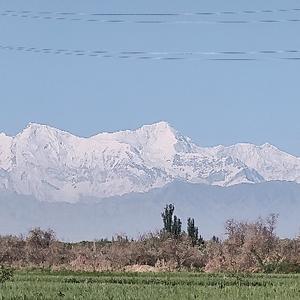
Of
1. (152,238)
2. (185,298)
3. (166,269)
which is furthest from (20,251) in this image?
(185,298)

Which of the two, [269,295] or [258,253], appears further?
[258,253]

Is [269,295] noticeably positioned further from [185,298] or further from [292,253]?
[292,253]

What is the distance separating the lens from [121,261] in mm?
74750

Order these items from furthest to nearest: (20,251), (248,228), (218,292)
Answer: (20,251)
(248,228)
(218,292)

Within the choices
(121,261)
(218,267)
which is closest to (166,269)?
(218,267)

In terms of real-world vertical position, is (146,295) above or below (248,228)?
below

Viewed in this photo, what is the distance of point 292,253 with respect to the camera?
71.9 metres

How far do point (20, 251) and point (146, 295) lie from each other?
54114 mm

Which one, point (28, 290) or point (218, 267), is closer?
point (28, 290)

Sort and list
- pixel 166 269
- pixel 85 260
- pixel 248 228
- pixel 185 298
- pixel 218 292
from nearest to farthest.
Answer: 1. pixel 185 298
2. pixel 218 292
3. pixel 166 269
4. pixel 85 260
5. pixel 248 228

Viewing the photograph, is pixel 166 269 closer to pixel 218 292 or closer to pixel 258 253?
pixel 258 253

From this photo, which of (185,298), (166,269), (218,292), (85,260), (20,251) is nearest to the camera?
(185,298)

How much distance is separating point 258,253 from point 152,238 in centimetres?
1713

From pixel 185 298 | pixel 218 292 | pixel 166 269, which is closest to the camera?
pixel 185 298
